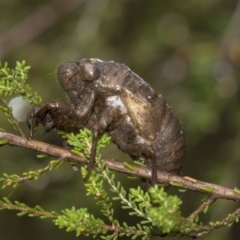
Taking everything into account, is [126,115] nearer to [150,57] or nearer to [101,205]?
[101,205]

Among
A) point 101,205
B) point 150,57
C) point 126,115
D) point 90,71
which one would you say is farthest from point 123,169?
point 150,57

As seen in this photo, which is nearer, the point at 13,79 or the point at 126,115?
the point at 13,79

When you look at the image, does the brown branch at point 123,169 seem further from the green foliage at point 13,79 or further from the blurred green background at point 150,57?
the blurred green background at point 150,57

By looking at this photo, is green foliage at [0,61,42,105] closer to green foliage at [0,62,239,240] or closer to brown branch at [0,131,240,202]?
green foliage at [0,62,239,240]

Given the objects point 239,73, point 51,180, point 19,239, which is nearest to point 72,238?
point 19,239

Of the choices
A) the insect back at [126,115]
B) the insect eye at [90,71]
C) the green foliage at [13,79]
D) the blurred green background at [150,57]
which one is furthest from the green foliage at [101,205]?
the blurred green background at [150,57]

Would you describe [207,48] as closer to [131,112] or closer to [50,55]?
[50,55]

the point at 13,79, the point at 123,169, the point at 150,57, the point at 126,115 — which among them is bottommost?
the point at 123,169
